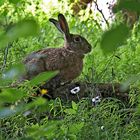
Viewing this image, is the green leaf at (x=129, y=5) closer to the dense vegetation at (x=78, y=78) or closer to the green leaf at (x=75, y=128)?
the dense vegetation at (x=78, y=78)

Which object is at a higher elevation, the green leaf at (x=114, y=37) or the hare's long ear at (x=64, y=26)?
the green leaf at (x=114, y=37)

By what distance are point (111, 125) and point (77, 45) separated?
2.25m

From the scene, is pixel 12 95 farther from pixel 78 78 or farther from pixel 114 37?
pixel 78 78

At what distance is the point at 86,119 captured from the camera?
3.61 metres

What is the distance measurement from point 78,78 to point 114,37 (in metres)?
4.75

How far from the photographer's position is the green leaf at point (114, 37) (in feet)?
3.17

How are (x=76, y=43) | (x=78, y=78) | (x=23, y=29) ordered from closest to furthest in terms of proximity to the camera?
1. (x=23, y=29)
2. (x=78, y=78)
3. (x=76, y=43)

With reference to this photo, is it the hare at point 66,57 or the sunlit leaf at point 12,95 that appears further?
the hare at point 66,57

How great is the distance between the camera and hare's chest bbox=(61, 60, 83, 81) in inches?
215

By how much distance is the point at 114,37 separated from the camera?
3.18 feet

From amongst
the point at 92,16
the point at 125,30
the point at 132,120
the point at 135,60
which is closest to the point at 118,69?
the point at 135,60

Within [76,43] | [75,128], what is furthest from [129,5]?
[76,43]

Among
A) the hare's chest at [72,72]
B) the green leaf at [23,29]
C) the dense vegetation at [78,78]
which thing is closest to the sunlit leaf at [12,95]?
the dense vegetation at [78,78]

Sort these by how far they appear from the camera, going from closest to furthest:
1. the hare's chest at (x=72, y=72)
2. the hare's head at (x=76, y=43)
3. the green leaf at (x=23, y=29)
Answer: the green leaf at (x=23, y=29) → the hare's chest at (x=72, y=72) → the hare's head at (x=76, y=43)
